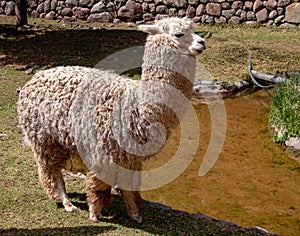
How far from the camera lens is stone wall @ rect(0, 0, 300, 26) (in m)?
12.9

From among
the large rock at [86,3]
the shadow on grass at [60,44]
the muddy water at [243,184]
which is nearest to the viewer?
the muddy water at [243,184]

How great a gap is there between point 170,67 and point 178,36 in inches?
9.4

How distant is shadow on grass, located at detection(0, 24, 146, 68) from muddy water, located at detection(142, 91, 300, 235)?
3.25 metres

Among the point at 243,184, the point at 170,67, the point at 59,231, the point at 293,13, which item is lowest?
the point at 243,184

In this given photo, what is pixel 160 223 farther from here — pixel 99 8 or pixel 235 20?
pixel 99 8

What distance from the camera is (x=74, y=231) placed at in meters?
4.41

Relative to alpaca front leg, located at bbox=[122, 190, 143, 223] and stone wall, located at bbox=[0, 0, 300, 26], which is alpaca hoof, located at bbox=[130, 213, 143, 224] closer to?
alpaca front leg, located at bbox=[122, 190, 143, 223]

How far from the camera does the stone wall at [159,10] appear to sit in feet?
42.4

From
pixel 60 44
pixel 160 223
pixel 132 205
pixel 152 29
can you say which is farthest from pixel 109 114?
pixel 60 44

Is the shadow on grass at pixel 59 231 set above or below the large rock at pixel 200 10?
above

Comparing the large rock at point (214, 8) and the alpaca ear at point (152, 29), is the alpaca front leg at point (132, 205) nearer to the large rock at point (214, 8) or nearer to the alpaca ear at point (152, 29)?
the alpaca ear at point (152, 29)

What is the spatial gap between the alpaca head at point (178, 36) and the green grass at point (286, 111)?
328 cm

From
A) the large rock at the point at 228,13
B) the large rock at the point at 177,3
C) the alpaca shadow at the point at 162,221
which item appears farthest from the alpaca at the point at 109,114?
the large rock at the point at 228,13

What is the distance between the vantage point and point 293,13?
12719 mm
